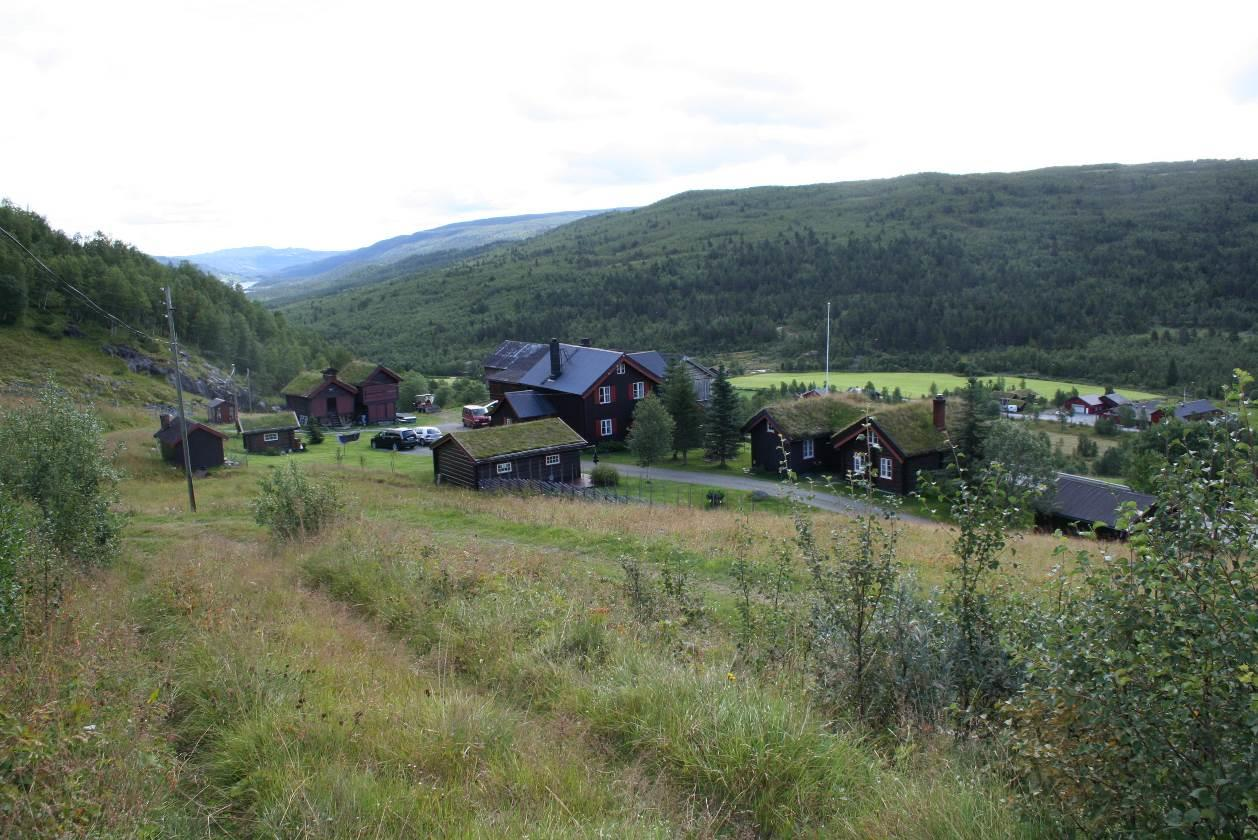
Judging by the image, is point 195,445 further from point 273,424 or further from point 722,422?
point 722,422

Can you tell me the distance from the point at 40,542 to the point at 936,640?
9546 mm

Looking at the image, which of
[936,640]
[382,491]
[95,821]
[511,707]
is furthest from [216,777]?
[382,491]

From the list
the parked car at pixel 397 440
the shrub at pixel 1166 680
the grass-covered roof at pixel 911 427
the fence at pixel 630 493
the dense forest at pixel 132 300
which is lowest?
the fence at pixel 630 493

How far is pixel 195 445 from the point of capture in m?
35.1

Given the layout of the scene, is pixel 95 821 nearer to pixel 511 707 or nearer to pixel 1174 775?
pixel 511 707

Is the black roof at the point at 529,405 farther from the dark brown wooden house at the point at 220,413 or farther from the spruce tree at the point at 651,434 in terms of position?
the dark brown wooden house at the point at 220,413

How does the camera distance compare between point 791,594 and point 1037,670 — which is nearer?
point 1037,670

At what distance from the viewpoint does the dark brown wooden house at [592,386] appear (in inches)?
1884

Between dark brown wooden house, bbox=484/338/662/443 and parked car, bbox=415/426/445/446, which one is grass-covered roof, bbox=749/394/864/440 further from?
parked car, bbox=415/426/445/446

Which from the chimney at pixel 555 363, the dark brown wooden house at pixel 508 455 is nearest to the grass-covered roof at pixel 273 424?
the dark brown wooden house at pixel 508 455

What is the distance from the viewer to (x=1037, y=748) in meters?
3.73

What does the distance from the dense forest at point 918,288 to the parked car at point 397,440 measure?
50251 mm

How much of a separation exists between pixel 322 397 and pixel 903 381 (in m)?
58.5

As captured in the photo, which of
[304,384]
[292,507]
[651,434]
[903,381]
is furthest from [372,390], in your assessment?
[903,381]
